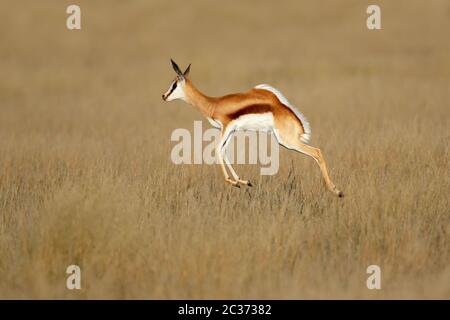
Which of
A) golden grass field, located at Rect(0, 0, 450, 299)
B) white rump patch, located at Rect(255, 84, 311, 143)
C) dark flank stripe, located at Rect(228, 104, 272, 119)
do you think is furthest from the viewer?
Result: white rump patch, located at Rect(255, 84, 311, 143)

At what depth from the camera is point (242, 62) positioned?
864 inches

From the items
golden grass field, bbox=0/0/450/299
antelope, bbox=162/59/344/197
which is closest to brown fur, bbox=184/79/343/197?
antelope, bbox=162/59/344/197

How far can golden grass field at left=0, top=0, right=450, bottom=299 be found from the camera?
601 centimetres

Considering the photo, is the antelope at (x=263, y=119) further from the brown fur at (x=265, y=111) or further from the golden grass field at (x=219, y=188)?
the golden grass field at (x=219, y=188)

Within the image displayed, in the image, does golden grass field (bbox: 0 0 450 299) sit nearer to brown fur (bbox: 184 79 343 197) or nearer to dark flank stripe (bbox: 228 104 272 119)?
brown fur (bbox: 184 79 343 197)

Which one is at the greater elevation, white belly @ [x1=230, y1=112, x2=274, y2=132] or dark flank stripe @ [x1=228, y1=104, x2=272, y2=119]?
dark flank stripe @ [x1=228, y1=104, x2=272, y2=119]

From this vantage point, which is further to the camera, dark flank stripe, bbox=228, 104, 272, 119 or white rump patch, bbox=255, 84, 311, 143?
white rump patch, bbox=255, 84, 311, 143

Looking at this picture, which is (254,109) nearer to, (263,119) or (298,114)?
(263,119)

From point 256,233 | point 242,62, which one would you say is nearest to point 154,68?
point 242,62

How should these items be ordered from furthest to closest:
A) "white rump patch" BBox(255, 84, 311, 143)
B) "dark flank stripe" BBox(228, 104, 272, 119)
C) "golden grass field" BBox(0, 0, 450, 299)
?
"white rump patch" BBox(255, 84, 311, 143) → "dark flank stripe" BBox(228, 104, 272, 119) → "golden grass field" BBox(0, 0, 450, 299)

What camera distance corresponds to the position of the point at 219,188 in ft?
29.2

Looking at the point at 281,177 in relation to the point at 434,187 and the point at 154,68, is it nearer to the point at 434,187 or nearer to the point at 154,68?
the point at 434,187

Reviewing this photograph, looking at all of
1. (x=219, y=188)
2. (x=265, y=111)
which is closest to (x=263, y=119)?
(x=265, y=111)

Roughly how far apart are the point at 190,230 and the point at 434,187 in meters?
2.92
